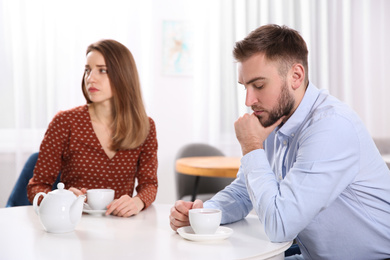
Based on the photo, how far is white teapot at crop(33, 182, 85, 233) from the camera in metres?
1.41

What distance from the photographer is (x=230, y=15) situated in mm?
4766

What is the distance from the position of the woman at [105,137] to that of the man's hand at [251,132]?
0.69 meters

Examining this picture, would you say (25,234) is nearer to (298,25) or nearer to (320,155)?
(320,155)

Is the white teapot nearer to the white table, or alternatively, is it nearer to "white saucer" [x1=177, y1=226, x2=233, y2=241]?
the white table

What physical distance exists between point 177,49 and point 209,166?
166cm

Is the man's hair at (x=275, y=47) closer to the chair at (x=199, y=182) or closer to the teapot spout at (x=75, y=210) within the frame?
the teapot spout at (x=75, y=210)

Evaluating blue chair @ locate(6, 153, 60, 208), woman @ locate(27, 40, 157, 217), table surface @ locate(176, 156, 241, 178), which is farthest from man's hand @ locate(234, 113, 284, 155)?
table surface @ locate(176, 156, 241, 178)

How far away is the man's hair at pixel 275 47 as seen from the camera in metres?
1.61

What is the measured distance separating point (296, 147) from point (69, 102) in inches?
120

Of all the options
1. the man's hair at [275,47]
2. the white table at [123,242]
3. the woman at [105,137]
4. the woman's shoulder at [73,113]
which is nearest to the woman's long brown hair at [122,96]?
the woman at [105,137]

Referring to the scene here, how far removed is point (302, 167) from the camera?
1409mm

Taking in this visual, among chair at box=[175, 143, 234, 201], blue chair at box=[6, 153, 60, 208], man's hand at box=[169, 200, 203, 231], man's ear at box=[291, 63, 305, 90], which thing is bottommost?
chair at box=[175, 143, 234, 201]

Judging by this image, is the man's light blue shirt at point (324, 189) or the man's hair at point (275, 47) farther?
the man's hair at point (275, 47)

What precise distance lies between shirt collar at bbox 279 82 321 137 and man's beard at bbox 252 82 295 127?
3cm
